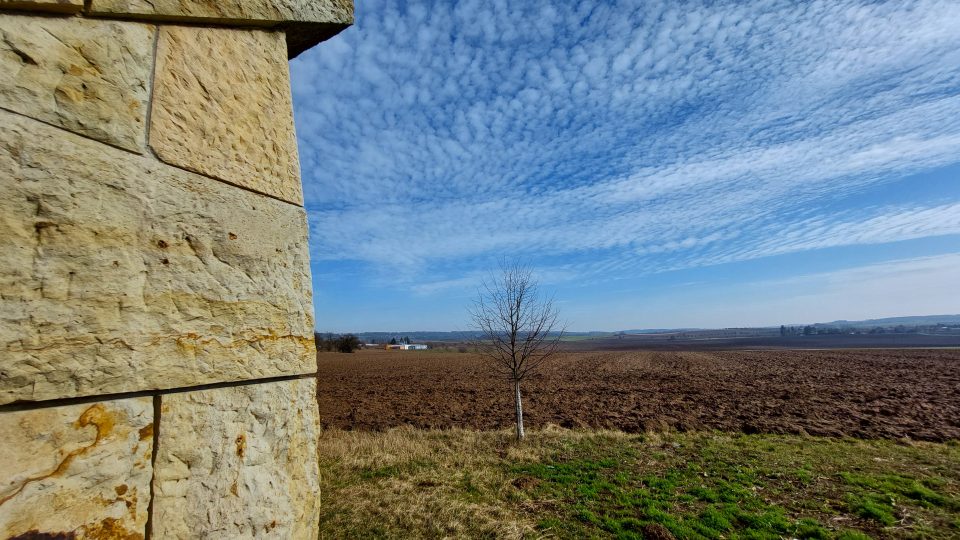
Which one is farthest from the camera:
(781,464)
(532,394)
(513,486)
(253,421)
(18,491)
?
(532,394)

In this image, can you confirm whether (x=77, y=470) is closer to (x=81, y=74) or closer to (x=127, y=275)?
(x=127, y=275)

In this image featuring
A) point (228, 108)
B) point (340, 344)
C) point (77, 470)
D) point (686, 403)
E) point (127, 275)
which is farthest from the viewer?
point (340, 344)

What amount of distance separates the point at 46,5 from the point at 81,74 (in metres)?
0.16

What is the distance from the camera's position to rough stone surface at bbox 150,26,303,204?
1.32m

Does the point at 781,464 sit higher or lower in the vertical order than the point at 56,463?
lower

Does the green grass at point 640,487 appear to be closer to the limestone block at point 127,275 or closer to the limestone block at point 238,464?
the limestone block at point 238,464

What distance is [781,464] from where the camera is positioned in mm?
9719

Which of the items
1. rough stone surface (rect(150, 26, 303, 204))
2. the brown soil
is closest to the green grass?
the brown soil

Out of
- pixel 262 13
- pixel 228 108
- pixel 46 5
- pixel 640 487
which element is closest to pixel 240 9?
pixel 262 13

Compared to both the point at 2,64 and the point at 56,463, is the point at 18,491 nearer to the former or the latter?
the point at 56,463

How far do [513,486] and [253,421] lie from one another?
810 centimetres

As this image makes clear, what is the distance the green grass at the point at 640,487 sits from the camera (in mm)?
6535

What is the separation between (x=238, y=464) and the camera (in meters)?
1.33

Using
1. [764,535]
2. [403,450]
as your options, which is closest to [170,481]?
[764,535]
